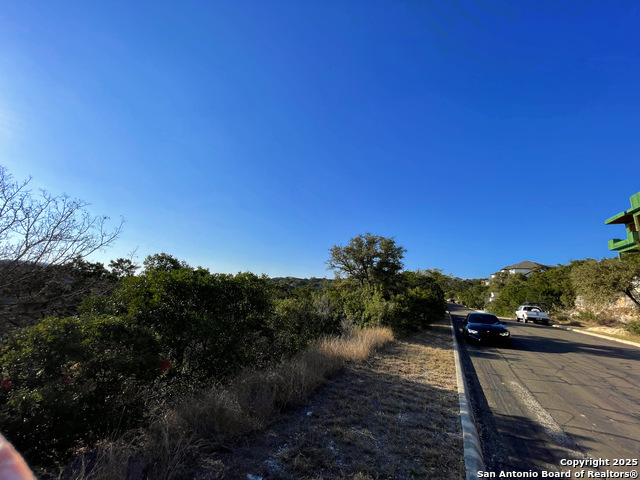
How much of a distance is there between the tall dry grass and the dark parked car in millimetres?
9389

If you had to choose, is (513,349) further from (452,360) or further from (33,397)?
(33,397)

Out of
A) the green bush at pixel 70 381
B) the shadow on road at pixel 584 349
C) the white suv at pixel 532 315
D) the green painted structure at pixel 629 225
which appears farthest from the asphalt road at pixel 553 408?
the green painted structure at pixel 629 225

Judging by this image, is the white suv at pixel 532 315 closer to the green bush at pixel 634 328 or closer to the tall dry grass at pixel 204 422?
the green bush at pixel 634 328

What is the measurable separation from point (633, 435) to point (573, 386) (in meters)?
2.81

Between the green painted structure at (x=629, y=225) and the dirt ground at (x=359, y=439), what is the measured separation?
3031 cm

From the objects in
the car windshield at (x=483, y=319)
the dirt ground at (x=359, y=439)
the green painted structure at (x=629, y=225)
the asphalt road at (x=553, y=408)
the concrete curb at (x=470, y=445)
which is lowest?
the asphalt road at (x=553, y=408)

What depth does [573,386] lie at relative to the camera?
6.75m

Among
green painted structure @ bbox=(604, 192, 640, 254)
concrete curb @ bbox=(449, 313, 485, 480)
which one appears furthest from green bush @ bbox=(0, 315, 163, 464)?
green painted structure @ bbox=(604, 192, 640, 254)

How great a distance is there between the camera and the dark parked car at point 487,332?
12.1 meters

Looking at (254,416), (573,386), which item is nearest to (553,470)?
(254,416)

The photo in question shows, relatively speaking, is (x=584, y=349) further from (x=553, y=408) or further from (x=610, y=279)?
(x=610, y=279)

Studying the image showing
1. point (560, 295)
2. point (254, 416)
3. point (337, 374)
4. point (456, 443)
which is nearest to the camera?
point (456, 443)

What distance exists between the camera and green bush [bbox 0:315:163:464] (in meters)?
2.63

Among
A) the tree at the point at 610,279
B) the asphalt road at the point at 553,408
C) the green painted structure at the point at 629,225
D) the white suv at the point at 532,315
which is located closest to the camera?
the asphalt road at the point at 553,408
